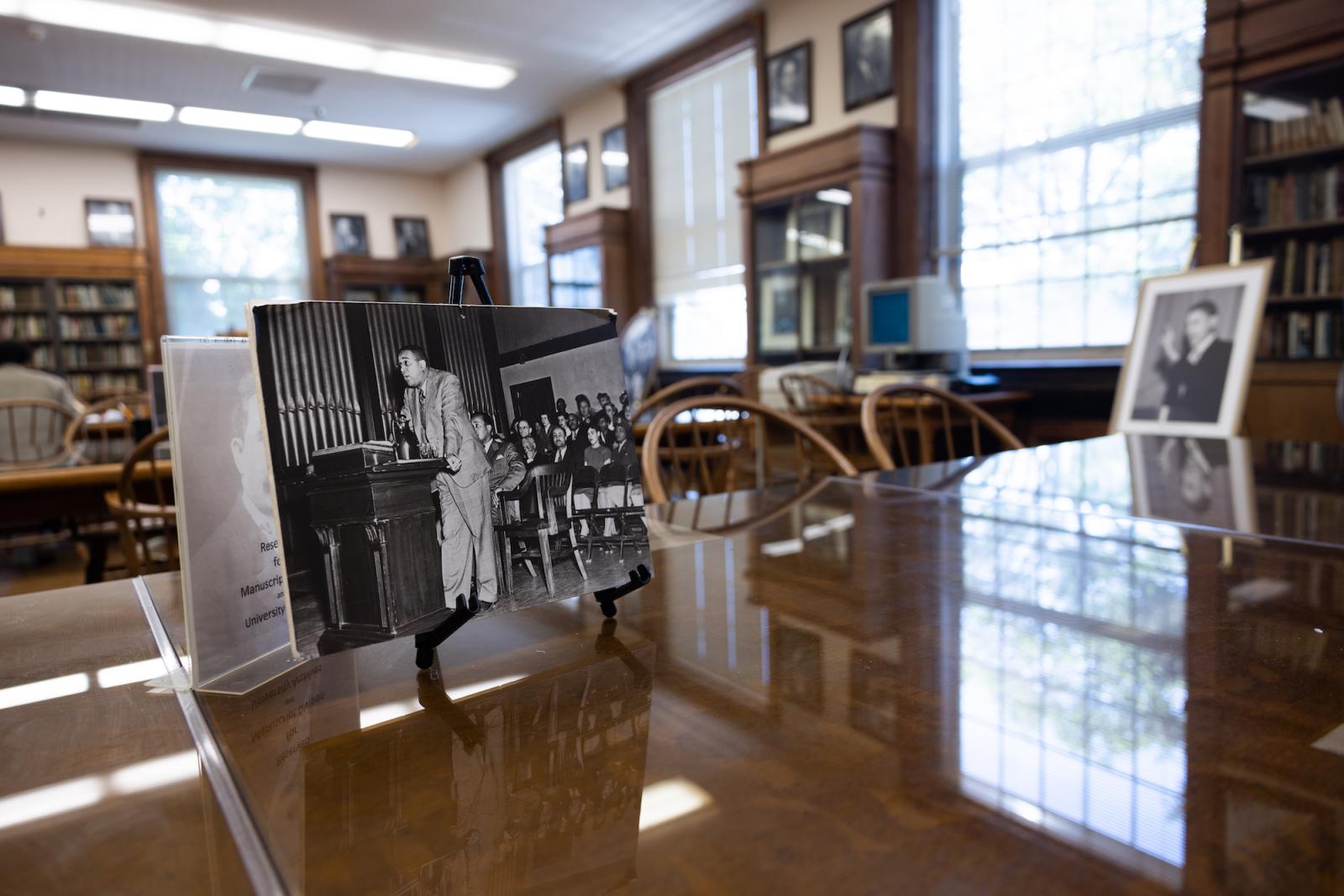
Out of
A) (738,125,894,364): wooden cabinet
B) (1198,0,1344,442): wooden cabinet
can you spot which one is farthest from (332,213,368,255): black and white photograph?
(1198,0,1344,442): wooden cabinet

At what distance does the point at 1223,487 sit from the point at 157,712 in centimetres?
129

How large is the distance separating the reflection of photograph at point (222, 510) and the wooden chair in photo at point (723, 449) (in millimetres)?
774

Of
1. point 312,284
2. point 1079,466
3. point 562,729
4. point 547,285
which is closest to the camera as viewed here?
point 562,729

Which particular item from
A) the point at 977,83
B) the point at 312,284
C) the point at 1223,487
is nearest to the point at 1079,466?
the point at 1223,487

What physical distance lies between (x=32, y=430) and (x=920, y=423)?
Answer: 371cm

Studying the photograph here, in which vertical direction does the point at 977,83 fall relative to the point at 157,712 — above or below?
above

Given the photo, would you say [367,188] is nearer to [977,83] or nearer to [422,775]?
[977,83]

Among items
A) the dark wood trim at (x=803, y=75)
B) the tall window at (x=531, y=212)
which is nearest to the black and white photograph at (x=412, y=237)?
the tall window at (x=531, y=212)

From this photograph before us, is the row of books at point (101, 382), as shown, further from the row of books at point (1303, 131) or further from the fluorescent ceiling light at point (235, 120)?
the row of books at point (1303, 131)

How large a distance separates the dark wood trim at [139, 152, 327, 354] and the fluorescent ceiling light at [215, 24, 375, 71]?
8.02 feet

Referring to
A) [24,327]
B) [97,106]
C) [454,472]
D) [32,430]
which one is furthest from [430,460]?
[24,327]

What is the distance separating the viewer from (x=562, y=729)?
43cm

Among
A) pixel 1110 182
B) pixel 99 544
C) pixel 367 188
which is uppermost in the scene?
pixel 367 188

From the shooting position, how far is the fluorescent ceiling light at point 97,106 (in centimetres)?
630
